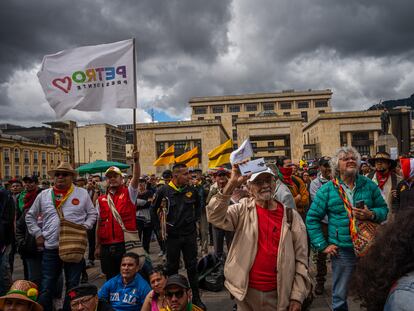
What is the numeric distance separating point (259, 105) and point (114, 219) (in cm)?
9438

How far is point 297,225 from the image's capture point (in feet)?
9.73

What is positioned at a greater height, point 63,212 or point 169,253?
point 63,212

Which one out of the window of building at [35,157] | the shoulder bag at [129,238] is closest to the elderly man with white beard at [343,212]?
the shoulder bag at [129,238]

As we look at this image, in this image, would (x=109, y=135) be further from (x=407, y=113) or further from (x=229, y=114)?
(x=407, y=113)

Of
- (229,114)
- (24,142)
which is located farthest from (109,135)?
(229,114)

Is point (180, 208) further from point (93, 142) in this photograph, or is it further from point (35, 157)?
point (93, 142)

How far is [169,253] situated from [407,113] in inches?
728

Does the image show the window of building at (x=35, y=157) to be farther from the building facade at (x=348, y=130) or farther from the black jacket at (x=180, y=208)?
the black jacket at (x=180, y=208)

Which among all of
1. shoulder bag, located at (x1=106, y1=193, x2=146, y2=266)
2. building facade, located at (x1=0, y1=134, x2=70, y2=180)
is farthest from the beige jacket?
building facade, located at (x1=0, y1=134, x2=70, y2=180)

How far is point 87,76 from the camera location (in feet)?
17.6

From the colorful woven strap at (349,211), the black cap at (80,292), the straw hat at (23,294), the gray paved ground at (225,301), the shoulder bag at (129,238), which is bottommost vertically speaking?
the gray paved ground at (225,301)

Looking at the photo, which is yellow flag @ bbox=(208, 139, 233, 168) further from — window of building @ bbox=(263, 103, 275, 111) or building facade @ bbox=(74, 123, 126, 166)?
window of building @ bbox=(263, 103, 275, 111)

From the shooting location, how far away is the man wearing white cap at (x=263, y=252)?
2.79m

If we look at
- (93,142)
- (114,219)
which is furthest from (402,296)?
(93,142)
